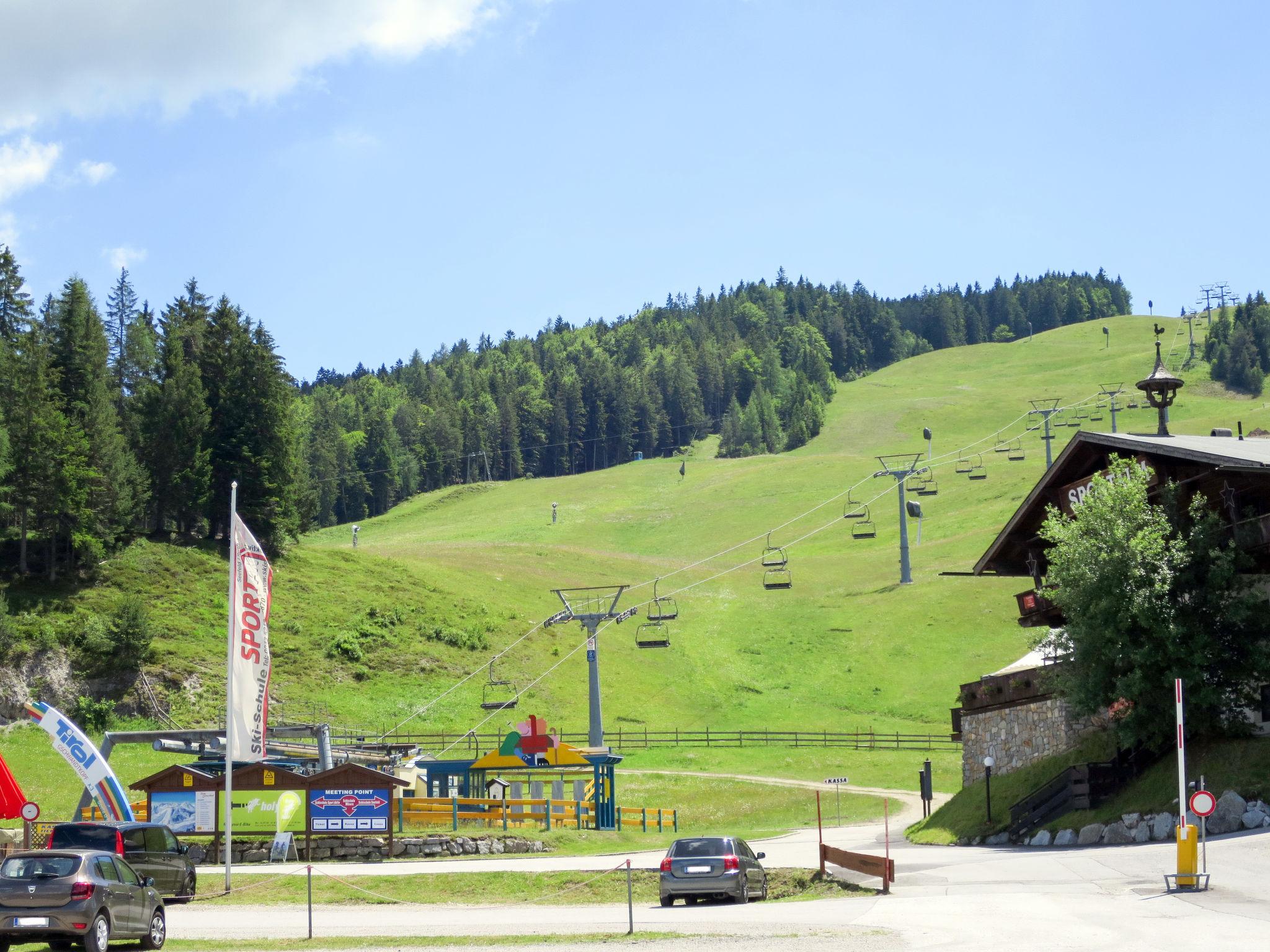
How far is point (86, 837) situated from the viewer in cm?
2345

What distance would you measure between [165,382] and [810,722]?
156 feet

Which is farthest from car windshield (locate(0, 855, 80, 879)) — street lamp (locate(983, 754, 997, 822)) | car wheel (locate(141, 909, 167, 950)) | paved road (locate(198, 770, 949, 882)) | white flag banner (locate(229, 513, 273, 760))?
street lamp (locate(983, 754, 997, 822))

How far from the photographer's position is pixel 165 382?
288 feet

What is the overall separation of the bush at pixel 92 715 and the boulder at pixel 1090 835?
47.9 m

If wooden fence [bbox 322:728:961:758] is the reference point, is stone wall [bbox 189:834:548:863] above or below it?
above

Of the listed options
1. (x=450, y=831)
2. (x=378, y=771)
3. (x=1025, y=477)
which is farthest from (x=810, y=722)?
(x=1025, y=477)

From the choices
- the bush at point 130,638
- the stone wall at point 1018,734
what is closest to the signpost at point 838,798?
the stone wall at point 1018,734

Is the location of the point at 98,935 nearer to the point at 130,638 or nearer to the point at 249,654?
the point at 249,654

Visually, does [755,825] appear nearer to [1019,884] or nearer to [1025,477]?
[1019,884]

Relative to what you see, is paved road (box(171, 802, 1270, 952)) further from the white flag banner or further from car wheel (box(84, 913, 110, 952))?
the white flag banner

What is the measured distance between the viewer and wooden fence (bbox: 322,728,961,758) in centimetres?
6550

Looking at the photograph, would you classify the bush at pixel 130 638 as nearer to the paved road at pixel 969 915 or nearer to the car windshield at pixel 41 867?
the paved road at pixel 969 915

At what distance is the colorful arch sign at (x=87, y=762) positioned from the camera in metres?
29.5

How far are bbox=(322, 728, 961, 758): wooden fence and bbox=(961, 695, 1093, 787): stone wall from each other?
91.7 ft
